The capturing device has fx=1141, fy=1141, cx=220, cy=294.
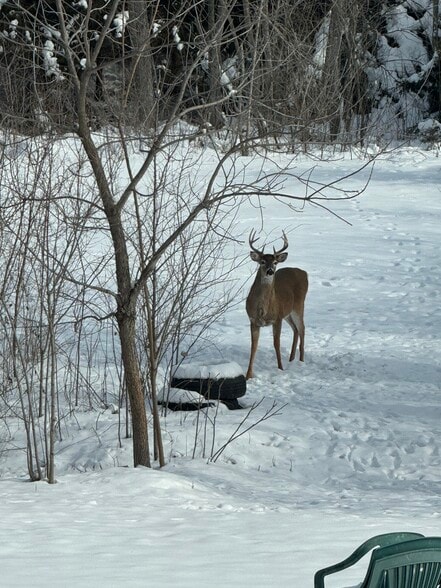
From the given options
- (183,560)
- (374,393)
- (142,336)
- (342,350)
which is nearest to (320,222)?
(342,350)

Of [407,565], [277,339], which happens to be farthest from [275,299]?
[407,565]

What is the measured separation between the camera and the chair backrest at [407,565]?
3.47 metres

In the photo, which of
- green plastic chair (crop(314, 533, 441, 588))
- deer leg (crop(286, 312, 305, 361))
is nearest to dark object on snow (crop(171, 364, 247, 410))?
deer leg (crop(286, 312, 305, 361))

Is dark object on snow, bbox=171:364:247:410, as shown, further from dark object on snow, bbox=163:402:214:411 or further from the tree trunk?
the tree trunk

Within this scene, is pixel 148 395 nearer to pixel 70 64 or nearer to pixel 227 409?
pixel 227 409

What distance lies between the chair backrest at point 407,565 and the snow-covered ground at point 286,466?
2146 millimetres

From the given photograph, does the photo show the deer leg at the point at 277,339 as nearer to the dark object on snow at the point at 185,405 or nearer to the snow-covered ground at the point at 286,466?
Result: the snow-covered ground at the point at 286,466

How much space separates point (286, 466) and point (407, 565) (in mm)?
6740

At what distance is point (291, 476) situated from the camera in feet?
32.8

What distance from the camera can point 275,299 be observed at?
527 inches

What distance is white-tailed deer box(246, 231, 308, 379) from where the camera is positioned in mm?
13031

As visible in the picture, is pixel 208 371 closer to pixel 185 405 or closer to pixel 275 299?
pixel 185 405

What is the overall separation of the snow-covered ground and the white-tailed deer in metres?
0.42

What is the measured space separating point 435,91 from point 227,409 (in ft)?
66.7
